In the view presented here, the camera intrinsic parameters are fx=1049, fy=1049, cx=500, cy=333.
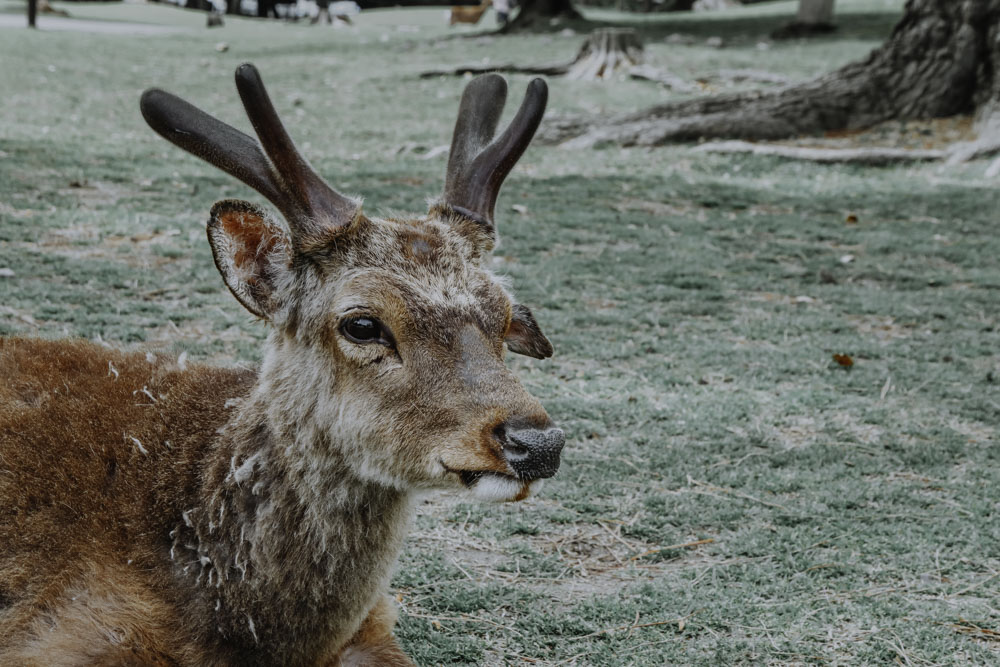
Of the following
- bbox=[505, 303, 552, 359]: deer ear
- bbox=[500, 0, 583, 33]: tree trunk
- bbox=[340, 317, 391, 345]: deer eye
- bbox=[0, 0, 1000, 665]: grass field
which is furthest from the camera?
bbox=[500, 0, 583, 33]: tree trunk

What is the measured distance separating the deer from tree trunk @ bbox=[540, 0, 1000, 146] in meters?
9.36

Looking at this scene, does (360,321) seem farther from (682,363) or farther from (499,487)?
(682,363)

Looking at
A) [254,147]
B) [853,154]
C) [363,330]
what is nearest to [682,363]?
[363,330]

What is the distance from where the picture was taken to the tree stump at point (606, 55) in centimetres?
1599

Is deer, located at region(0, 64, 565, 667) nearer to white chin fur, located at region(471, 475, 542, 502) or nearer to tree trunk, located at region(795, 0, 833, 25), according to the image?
white chin fur, located at region(471, 475, 542, 502)

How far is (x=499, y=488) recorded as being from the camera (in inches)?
100

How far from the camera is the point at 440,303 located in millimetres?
2844

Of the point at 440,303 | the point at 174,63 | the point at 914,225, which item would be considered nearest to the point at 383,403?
the point at 440,303

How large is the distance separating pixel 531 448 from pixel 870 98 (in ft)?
36.3

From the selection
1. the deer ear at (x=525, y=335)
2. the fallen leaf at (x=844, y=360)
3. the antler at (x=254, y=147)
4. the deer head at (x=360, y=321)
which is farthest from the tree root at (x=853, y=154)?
the antler at (x=254, y=147)

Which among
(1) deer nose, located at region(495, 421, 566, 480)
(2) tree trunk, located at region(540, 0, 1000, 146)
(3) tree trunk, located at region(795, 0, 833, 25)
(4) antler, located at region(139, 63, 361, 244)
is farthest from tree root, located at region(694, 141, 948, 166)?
(3) tree trunk, located at region(795, 0, 833, 25)

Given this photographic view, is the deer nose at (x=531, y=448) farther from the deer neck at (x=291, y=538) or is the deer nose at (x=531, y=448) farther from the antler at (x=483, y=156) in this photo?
the antler at (x=483, y=156)

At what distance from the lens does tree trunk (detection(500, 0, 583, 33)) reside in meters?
21.9

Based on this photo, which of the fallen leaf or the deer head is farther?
the fallen leaf
